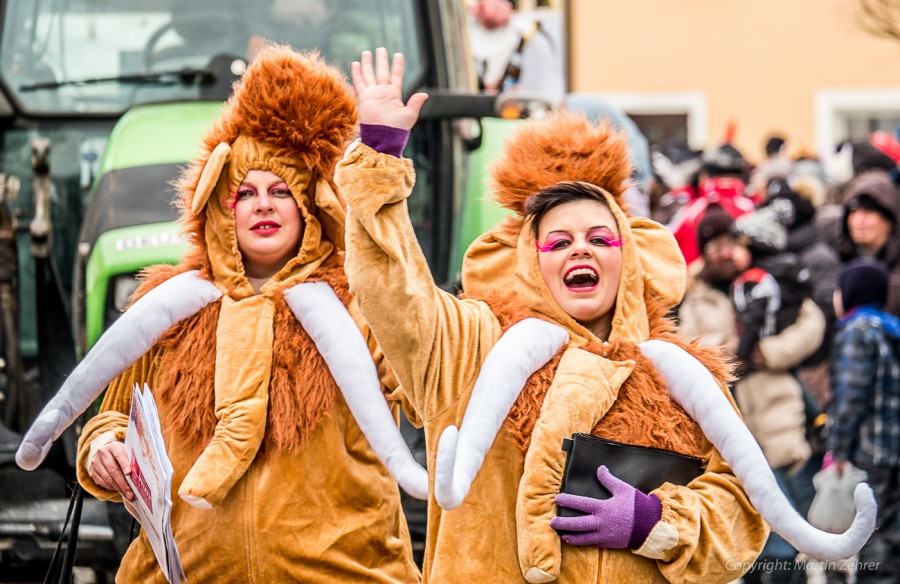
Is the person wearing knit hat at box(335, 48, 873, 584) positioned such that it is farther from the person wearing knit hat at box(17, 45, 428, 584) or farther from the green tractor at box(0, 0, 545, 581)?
the green tractor at box(0, 0, 545, 581)

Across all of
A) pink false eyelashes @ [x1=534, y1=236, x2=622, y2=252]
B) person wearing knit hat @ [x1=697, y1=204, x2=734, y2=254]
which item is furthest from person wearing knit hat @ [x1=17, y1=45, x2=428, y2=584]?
person wearing knit hat @ [x1=697, y1=204, x2=734, y2=254]

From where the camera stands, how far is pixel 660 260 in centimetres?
330

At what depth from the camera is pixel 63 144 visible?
5.57 meters

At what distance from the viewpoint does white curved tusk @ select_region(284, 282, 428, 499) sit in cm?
317

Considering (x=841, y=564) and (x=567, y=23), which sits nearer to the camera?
(x=841, y=564)

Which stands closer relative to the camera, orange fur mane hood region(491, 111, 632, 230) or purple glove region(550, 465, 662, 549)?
purple glove region(550, 465, 662, 549)

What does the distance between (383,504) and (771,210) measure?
5.22 metres

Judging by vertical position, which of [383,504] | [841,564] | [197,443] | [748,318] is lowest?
[841,564]

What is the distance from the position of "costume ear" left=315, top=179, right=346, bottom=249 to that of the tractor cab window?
196 cm

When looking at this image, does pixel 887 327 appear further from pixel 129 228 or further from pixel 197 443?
pixel 197 443

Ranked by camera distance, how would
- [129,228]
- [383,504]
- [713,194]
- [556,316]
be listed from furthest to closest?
[713,194]
[129,228]
[383,504]
[556,316]

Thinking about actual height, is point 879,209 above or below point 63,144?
below

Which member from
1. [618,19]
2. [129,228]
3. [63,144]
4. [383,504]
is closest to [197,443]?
[383,504]

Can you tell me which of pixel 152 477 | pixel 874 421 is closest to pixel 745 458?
pixel 152 477
